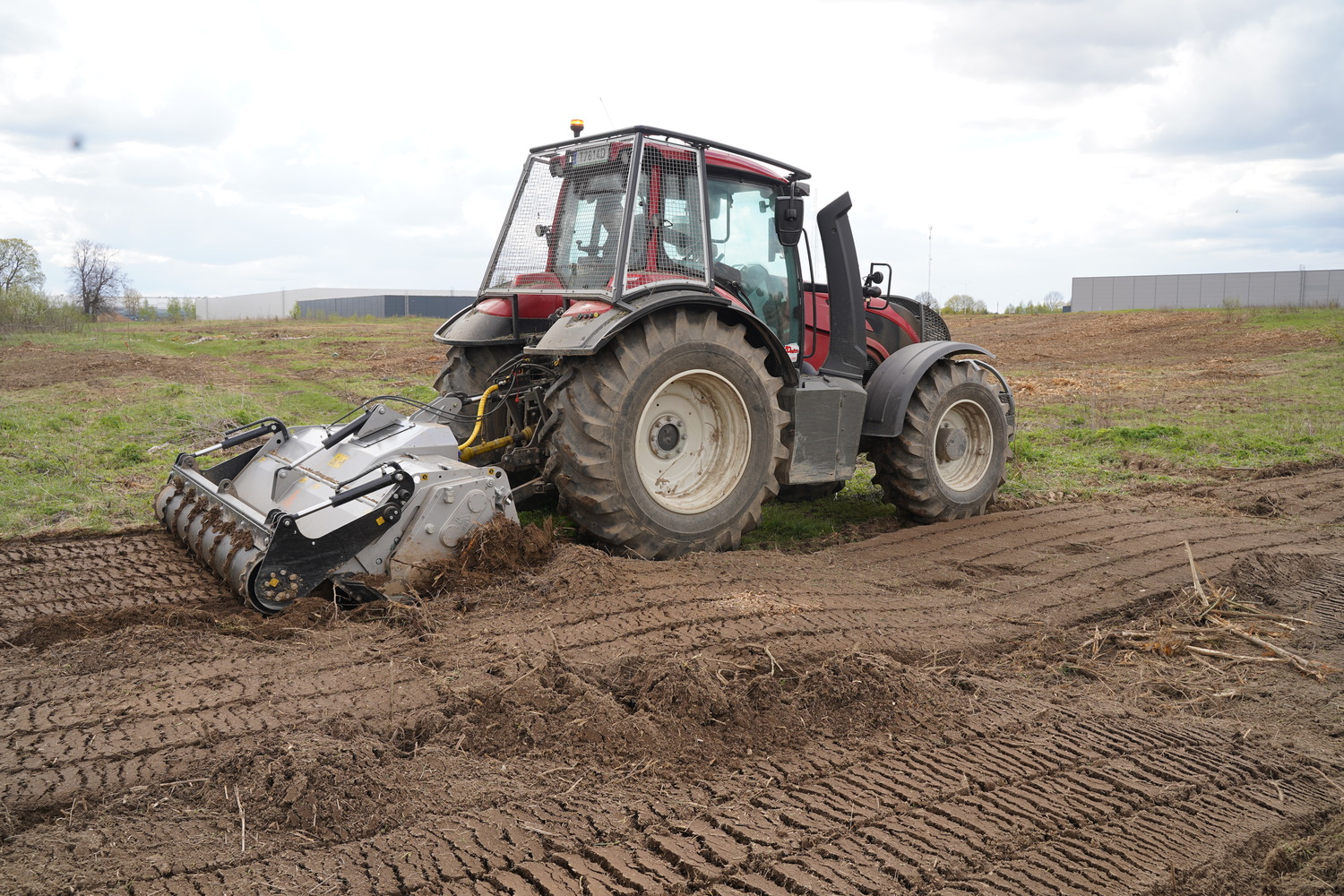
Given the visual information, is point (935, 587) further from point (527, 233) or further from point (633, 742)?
point (527, 233)

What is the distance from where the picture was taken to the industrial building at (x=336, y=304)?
59000mm

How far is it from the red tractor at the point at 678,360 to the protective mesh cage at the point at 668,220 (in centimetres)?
1

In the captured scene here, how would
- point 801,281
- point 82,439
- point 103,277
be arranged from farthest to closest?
point 103,277
point 82,439
point 801,281

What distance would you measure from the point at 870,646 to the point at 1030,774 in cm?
107

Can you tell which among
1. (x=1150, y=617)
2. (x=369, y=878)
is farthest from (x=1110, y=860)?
(x=1150, y=617)

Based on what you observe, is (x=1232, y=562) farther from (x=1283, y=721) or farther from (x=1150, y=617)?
(x=1283, y=721)

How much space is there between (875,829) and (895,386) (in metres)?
4.05

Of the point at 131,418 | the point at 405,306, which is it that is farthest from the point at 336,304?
the point at 131,418


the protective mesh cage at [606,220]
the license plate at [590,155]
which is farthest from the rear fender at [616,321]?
the license plate at [590,155]

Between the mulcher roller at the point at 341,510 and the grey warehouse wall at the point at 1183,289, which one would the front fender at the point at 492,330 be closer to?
the mulcher roller at the point at 341,510

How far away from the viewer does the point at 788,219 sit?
5.92 meters

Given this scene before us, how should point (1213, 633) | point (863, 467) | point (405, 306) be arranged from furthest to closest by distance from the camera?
point (405, 306), point (863, 467), point (1213, 633)

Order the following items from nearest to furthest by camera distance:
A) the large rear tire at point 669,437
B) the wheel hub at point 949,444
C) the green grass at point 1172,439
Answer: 1. the large rear tire at point 669,437
2. the wheel hub at point 949,444
3. the green grass at point 1172,439

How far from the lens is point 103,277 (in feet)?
144
